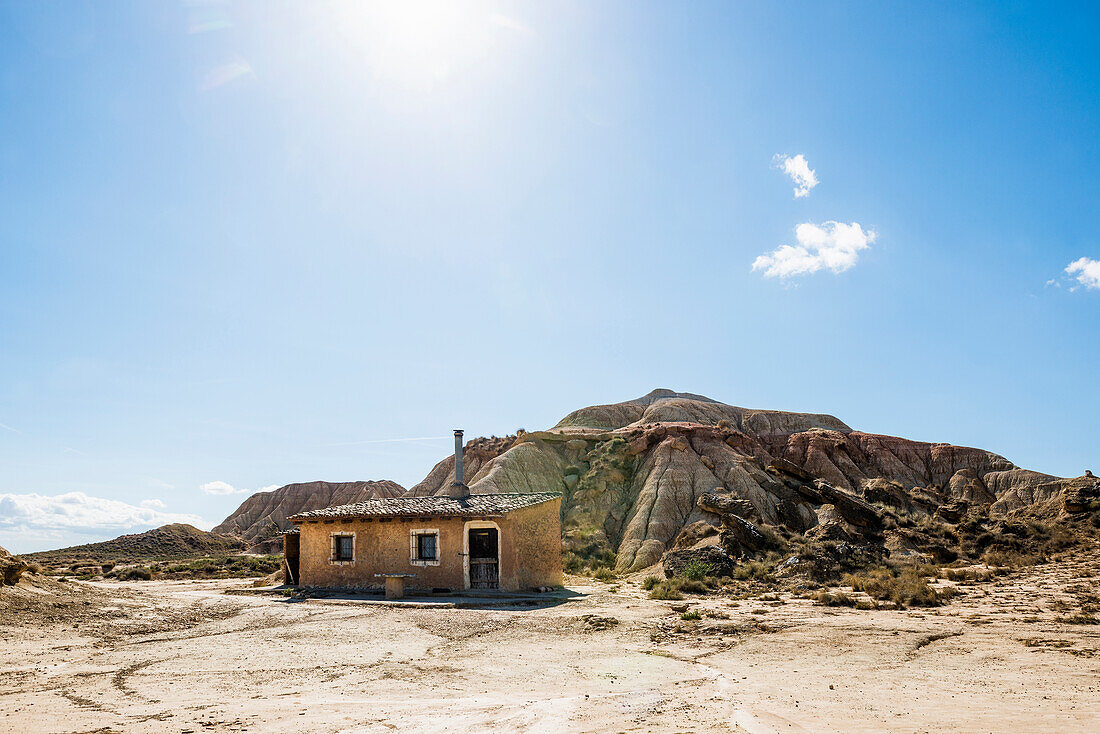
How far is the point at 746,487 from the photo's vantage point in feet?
127

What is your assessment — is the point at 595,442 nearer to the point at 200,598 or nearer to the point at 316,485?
the point at 200,598

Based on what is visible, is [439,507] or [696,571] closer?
[696,571]

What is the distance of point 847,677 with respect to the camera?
341 inches

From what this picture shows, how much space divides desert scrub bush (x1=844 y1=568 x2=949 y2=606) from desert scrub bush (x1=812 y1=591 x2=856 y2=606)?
69 cm

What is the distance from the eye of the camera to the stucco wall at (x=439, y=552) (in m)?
21.5

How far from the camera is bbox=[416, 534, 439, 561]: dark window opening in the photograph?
21953mm

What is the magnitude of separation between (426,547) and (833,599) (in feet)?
39.3

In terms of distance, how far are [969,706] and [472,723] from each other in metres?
4.99

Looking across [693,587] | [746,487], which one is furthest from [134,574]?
[746,487]

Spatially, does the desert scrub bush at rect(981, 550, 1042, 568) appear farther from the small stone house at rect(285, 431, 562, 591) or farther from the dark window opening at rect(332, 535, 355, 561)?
the dark window opening at rect(332, 535, 355, 561)

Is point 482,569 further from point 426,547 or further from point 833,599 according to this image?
point 833,599

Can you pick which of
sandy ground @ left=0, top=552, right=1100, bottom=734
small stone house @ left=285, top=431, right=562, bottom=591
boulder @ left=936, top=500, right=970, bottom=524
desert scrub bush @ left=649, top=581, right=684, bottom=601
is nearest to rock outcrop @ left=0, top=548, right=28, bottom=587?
sandy ground @ left=0, top=552, right=1100, bottom=734

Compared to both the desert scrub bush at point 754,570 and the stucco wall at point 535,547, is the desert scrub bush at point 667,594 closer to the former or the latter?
the desert scrub bush at point 754,570

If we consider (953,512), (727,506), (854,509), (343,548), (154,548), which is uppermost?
(727,506)
